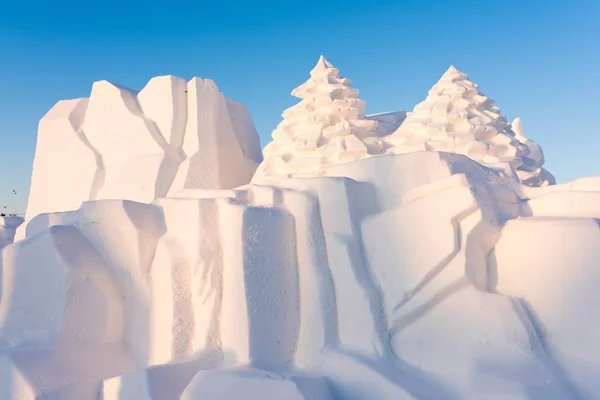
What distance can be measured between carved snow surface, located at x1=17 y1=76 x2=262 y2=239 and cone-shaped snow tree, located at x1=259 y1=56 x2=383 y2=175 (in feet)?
2.60

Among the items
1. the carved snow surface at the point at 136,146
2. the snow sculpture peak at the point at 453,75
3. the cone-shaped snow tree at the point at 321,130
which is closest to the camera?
the carved snow surface at the point at 136,146

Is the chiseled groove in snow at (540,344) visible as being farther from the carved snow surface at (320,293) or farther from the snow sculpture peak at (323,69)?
the snow sculpture peak at (323,69)

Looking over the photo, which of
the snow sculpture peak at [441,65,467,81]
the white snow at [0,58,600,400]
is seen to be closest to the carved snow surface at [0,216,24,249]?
the white snow at [0,58,600,400]

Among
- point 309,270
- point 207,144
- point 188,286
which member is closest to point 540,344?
point 309,270

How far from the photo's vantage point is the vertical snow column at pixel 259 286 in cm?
388

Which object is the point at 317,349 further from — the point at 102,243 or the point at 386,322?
the point at 102,243

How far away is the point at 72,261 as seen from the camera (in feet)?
14.6

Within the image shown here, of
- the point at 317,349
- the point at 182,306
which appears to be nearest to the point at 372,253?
the point at 317,349

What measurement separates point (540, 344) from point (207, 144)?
567 cm

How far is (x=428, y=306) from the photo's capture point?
3850mm

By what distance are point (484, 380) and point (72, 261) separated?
3.39 meters

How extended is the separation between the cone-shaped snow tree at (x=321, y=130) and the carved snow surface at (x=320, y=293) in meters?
3.74

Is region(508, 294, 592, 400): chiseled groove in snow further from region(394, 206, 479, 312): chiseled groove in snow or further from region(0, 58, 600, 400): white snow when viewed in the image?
region(394, 206, 479, 312): chiseled groove in snow

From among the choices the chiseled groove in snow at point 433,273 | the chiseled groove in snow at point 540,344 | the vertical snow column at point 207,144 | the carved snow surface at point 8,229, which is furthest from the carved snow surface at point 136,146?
the chiseled groove in snow at point 540,344
